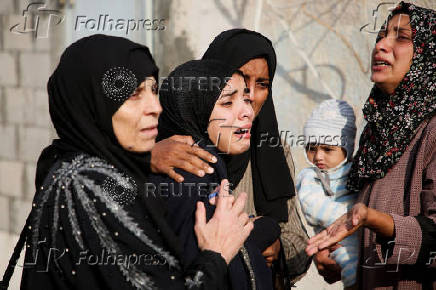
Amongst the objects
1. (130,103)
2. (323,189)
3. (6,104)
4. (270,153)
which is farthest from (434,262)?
(6,104)

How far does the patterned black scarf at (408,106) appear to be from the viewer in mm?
2553

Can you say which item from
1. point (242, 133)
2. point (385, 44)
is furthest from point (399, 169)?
point (242, 133)

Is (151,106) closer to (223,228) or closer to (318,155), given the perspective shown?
(223,228)

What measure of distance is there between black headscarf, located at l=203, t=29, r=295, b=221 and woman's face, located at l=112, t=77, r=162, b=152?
65cm

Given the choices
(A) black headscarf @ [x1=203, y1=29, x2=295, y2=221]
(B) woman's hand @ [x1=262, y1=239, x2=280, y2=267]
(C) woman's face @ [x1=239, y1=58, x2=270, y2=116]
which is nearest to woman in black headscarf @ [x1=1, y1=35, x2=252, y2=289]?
(B) woman's hand @ [x1=262, y1=239, x2=280, y2=267]

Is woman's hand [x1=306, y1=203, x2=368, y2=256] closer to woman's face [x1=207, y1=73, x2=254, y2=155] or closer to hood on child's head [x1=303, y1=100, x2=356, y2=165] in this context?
woman's face [x1=207, y1=73, x2=254, y2=155]

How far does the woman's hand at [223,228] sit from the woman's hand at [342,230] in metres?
0.32

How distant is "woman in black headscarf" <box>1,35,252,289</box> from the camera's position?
1.93 m

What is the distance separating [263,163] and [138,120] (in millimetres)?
887

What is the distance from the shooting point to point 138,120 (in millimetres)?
2102

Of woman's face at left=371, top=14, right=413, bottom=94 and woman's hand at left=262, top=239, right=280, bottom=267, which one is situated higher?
woman's face at left=371, top=14, right=413, bottom=94

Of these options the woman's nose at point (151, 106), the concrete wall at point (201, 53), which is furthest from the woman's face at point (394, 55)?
the concrete wall at point (201, 53)

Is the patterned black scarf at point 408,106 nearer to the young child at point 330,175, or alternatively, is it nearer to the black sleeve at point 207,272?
the young child at point 330,175

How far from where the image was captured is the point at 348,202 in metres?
2.87
